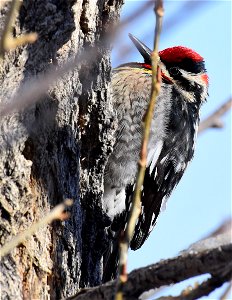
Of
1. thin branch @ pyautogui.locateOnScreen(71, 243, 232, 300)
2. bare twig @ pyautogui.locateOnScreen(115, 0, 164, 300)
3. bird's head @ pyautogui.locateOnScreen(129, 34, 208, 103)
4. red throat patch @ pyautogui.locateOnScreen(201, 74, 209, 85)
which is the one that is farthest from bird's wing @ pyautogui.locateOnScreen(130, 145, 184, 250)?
bare twig @ pyautogui.locateOnScreen(115, 0, 164, 300)

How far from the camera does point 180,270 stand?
2.04 meters

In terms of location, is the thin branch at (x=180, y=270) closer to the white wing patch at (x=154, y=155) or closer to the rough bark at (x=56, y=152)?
the rough bark at (x=56, y=152)

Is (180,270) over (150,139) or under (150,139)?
under

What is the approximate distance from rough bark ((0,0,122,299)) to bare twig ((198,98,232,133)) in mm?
594

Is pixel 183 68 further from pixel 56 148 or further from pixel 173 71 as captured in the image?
pixel 56 148

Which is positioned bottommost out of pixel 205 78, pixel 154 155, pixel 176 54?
pixel 154 155

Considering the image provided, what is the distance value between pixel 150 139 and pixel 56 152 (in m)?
1.29

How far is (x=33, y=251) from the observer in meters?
2.64

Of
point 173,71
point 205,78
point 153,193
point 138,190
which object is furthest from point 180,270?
point 205,78

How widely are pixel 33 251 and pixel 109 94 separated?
104cm

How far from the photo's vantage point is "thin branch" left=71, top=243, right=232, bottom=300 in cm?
196

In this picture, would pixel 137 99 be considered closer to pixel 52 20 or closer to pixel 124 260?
pixel 52 20

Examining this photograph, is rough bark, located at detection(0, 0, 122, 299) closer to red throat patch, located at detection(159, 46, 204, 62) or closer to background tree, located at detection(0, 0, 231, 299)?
background tree, located at detection(0, 0, 231, 299)

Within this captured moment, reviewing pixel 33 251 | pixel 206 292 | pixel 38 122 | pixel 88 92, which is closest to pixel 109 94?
pixel 88 92
